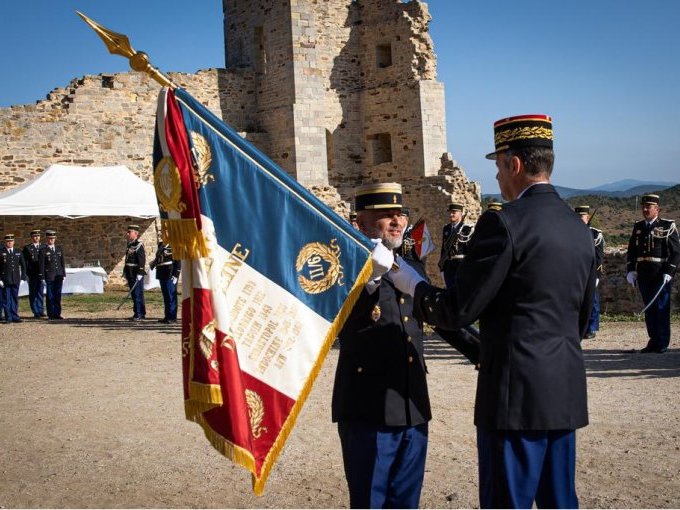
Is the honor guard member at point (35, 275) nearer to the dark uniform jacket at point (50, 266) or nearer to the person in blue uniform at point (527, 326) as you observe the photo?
the dark uniform jacket at point (50, 266)

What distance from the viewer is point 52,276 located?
1659 cm

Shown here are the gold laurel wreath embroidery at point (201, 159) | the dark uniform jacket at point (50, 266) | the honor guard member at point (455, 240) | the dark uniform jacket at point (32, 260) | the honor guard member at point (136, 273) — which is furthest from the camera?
the dark uniform jacket at point (32, 260)

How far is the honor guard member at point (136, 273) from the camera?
15.8 metres

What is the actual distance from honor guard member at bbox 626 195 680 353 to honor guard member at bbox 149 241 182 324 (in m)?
8.08

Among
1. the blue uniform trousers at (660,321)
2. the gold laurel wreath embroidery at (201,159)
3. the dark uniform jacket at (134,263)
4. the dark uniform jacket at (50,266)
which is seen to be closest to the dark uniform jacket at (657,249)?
the blue uniform trousers at (660,321)

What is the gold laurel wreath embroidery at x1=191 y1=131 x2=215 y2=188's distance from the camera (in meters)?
3.66

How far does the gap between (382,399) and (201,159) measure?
4.42ft

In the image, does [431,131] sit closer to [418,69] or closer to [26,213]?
[418,69]

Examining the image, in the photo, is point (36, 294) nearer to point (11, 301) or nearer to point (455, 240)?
point (11, 301)

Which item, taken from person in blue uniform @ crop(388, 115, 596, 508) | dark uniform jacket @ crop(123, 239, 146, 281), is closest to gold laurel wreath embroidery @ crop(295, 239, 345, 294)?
person in blue uniform @ crop(388, 115, 596, 508)

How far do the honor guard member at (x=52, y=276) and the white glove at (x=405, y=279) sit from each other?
46.0ft

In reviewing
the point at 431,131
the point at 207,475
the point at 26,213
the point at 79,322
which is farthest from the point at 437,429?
the point at 431,131

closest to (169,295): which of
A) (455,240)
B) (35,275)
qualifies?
(35,275)

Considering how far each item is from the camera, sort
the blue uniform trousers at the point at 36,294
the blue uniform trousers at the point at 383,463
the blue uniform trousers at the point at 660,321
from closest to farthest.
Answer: the blue uniform trousers at the point at 383,463 < the blue uniform trousers at the point at 660,321 < the blue uniform trousers at the point at 36,294
